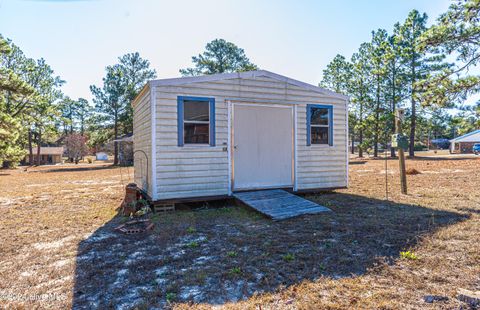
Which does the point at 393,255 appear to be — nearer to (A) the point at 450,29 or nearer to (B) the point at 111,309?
(B) the point at 111,309

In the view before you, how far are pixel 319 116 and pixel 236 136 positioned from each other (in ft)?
7.65

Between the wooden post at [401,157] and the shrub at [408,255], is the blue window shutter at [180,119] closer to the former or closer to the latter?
the shrub at [408,255]

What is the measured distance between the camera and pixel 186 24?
796cm

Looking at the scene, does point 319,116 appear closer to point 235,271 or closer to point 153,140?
point 153,140

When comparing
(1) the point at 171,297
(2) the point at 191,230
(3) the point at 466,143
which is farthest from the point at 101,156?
(3) the point at 466,143

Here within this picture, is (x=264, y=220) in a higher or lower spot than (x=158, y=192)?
lower

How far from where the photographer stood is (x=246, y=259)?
11.3 feet

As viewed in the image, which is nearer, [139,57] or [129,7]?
[129,7]

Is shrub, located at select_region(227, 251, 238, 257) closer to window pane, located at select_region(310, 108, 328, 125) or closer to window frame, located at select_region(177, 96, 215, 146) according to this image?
window frame, located at select_region(177, 96, 215, 146)

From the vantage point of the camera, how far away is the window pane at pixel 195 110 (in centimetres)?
626

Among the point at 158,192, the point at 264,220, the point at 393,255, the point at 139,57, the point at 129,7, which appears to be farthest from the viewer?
the point at 139,57

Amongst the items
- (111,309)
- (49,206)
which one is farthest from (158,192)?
(111,309)

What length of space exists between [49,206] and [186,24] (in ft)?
18.9

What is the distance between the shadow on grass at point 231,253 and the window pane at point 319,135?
7.22 ft
